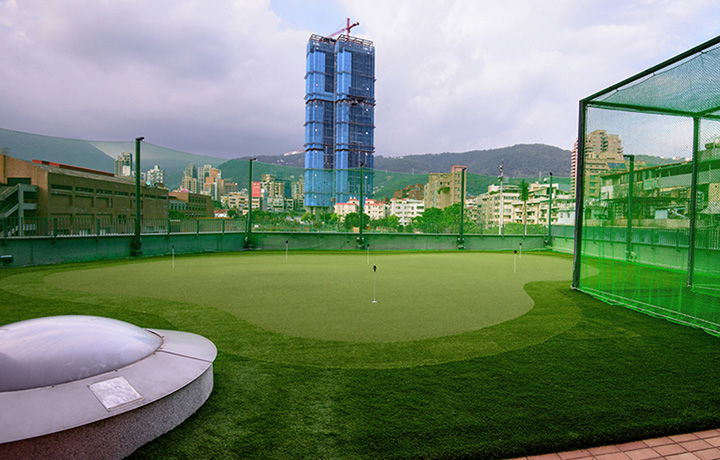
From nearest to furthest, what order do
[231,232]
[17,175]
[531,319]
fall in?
1. [531,319]
2. [17,175]
3. [231,232]

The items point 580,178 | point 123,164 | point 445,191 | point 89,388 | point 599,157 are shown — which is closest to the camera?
point 89,388

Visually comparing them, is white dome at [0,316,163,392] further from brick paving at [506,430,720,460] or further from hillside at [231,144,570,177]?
hillside at [231,144,570,177]

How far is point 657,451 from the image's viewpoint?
8.75ft

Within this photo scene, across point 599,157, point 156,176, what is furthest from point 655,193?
point 156,176

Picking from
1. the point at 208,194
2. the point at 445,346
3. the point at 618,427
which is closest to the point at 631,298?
the point at 445,346

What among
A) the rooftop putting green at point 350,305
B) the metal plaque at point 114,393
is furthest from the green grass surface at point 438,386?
the metal plaque at point 114,393

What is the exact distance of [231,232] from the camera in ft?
62.0

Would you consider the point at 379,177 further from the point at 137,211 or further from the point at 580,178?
the point at 580,178

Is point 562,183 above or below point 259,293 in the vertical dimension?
above

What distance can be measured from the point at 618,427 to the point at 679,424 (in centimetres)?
54

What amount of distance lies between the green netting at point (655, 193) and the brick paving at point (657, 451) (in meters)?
3.62

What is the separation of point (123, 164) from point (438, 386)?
662 inches

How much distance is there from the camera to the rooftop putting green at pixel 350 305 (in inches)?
180

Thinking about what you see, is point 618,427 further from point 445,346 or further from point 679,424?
point 445,346
